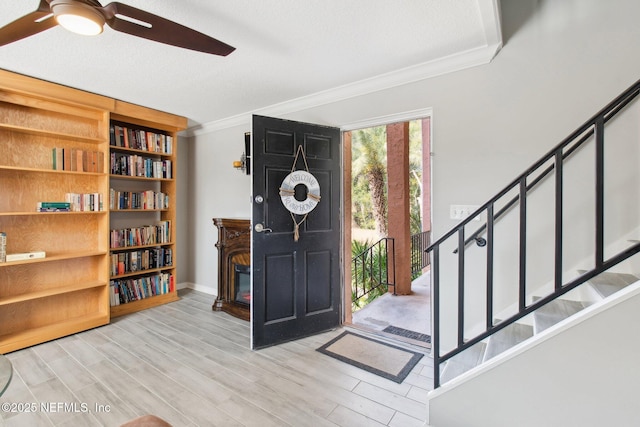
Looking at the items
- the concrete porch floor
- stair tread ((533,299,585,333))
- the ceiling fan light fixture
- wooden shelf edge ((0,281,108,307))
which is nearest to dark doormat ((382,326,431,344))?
the concrete porch floor

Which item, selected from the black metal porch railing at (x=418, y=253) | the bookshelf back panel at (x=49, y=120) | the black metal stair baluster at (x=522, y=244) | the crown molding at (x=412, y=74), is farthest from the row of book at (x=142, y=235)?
the black metal porch railing at (x=418, y=253)

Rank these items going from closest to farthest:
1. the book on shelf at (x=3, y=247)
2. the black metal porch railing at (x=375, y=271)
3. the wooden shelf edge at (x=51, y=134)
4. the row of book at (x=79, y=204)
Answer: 1. the book on shelf at (x=3, y=247)
2. the wooden shelf edge at (x=51, y=134)
3. the row of book at (x=79, y=204)
4. the black metal porch railing at (x=375, y=271)

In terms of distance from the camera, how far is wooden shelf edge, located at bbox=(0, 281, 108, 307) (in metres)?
2.65

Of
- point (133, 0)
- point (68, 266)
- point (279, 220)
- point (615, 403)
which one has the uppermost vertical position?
point (133, 0)

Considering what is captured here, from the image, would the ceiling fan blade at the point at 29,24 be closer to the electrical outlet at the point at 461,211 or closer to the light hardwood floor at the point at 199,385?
the light hardwood floor at the point at 199,385

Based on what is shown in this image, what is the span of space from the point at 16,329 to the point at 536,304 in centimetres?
428

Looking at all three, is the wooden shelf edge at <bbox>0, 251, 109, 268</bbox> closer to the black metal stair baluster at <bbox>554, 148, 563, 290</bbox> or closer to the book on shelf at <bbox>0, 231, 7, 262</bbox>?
the book on shelf at <bbox>0, 231, 7, 262</bbox>

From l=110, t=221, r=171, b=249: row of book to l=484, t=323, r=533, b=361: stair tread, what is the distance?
12.5 feet

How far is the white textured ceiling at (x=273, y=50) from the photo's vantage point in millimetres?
1769

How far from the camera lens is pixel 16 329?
282 cm

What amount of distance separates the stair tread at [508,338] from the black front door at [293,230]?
5.02 ft

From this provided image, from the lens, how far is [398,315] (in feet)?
12.1

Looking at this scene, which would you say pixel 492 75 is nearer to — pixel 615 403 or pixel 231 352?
pixel 615 403

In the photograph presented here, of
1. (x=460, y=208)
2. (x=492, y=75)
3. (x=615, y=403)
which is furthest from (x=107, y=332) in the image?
(x=492, y=75)
